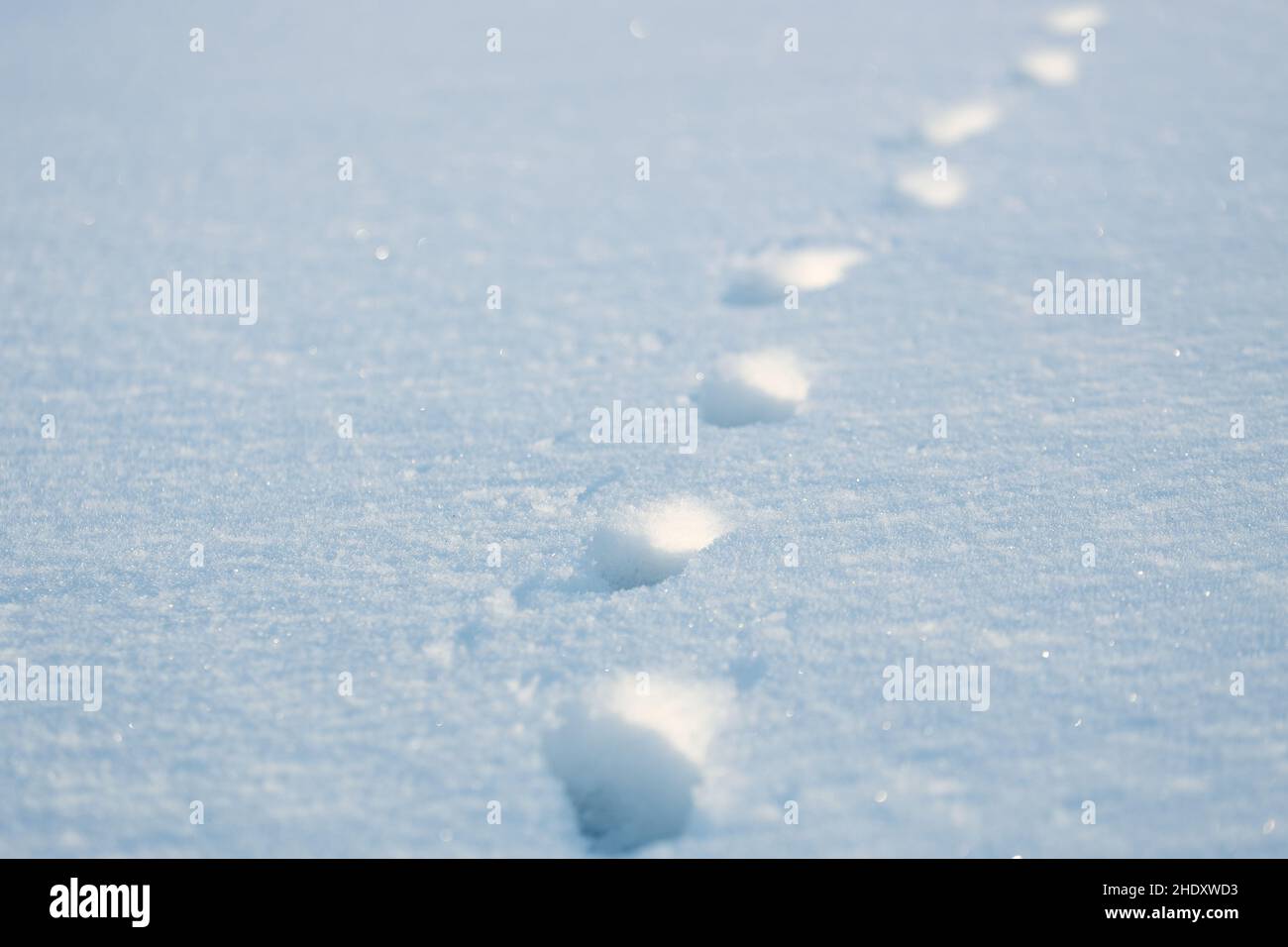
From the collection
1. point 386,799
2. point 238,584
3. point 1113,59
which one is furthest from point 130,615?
point 1113,59

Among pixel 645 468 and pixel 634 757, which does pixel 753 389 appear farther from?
pixel 634 757

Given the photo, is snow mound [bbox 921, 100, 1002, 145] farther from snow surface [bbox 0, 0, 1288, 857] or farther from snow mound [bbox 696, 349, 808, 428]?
snow mound [bbox 696, 349, 808, 428]

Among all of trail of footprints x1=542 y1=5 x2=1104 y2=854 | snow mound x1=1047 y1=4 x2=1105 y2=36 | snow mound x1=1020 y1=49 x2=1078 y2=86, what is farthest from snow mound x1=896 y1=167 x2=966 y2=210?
snow mound x1=1047 y1=4 x2=1105 y2=36

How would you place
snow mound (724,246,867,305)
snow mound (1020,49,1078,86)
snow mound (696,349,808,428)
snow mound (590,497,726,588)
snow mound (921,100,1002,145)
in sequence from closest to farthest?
snow mound (590,497,726,588) < snow mound (696,349,808,428) < snow mound (724,246,867,305) < snow mound (921,100,1002,145) < snow mound (1020,49,1078,86)

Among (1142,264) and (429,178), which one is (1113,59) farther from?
(429,178)

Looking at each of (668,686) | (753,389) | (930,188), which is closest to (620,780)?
(668,686)

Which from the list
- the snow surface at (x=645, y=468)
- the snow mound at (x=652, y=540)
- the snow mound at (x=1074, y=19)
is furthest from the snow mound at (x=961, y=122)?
the snow mound at (x=652, y=540)
